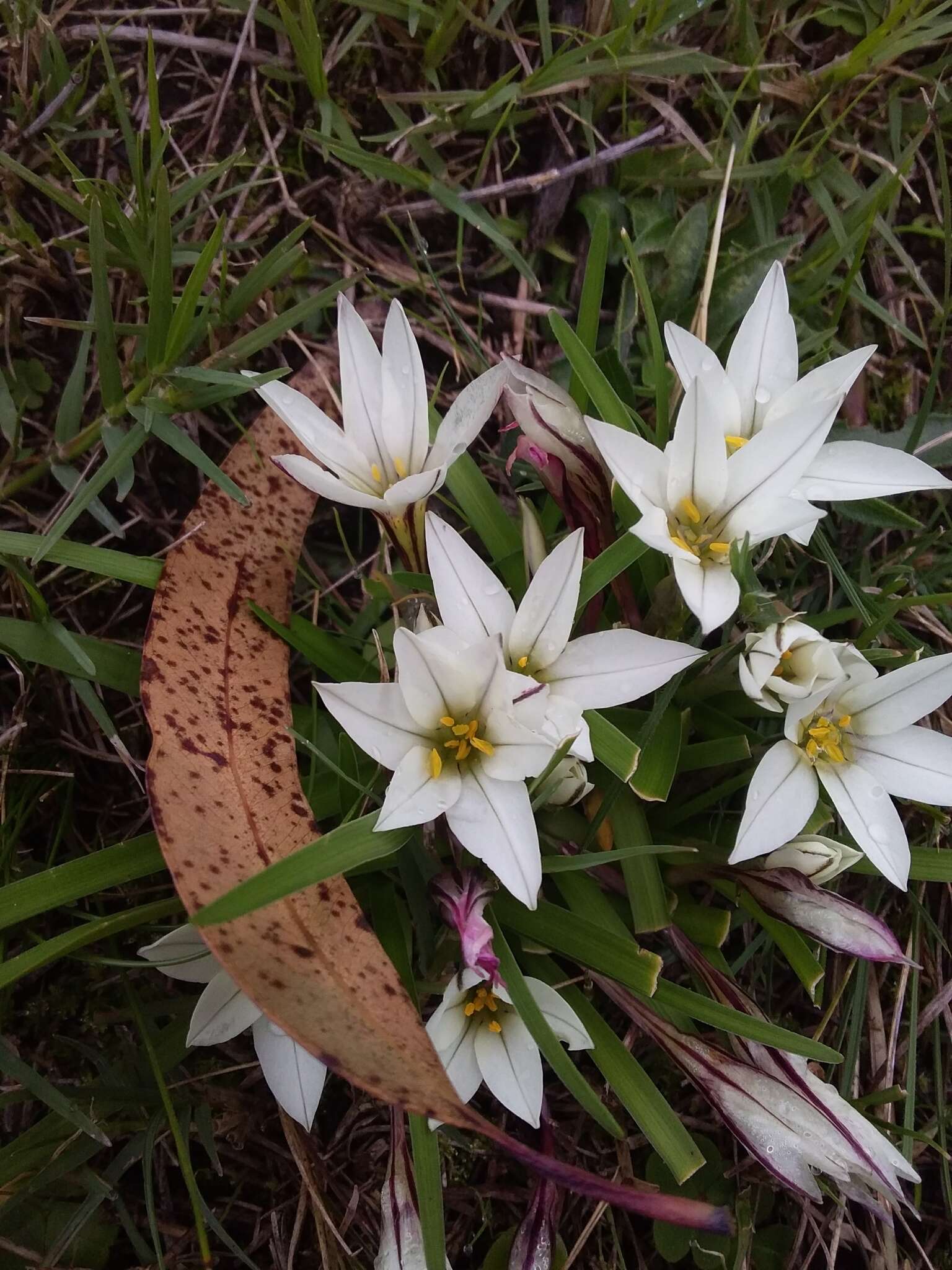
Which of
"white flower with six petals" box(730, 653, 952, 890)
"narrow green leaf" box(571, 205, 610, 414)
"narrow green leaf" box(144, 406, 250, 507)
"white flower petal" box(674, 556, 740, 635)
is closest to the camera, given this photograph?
"white flower petal" box(674, 556, 740, 635)

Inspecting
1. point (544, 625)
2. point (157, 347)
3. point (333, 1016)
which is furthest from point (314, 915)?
point (157, 347)

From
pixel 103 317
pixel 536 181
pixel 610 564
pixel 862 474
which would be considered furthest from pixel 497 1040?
pixel 536 181

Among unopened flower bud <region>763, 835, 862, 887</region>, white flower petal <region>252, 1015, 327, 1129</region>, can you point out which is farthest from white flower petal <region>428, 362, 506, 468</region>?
white flower petal <region>252, 1015, 327, 1129</region>

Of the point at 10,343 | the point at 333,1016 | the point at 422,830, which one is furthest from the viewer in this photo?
the point at 10,343

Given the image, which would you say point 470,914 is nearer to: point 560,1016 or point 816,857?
point 560,1016

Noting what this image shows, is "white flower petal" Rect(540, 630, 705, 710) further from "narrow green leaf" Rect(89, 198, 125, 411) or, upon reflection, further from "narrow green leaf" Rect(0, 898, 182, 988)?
"narrow green leaf" Rect(89, 198, 125, 411)

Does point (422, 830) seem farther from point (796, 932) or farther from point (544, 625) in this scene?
point (796, 932)
